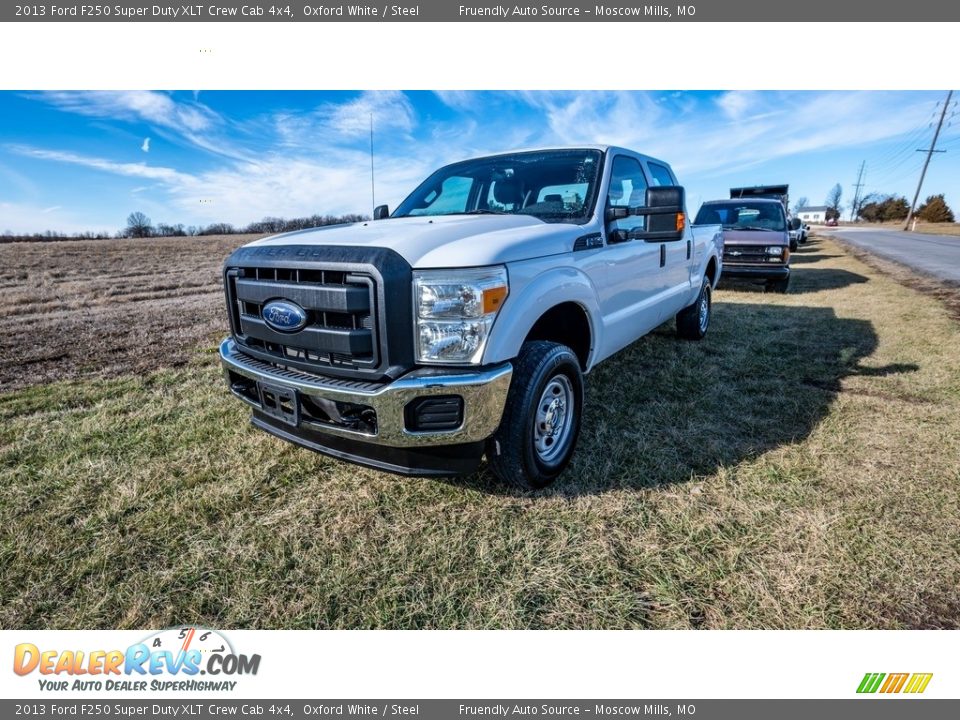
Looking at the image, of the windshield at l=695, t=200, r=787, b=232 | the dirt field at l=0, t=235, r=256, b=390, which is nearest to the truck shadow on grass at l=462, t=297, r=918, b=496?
the windshield at l=695, t=200, r=787, b=232

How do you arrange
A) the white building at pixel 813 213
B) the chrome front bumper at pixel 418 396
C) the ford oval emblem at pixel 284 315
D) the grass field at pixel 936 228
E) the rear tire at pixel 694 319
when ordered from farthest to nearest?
the white building at pixel 813 213, the grass field at pixel 936 228, the rear tire at pixel 694 319, the ford oval emblem at pixel 284 315, the chrome front bumper at pixel 418 396

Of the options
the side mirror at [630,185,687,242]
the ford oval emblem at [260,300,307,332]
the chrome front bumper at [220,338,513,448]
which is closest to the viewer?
the chrome front bumper at [220,338,513,448]

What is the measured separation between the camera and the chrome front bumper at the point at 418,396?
2.13 m

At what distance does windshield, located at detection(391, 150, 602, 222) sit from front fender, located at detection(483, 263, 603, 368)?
60 cm

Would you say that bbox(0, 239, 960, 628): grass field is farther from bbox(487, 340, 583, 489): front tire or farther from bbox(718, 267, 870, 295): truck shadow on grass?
bbox(718, 267, 870, 295): truck shadow on grass

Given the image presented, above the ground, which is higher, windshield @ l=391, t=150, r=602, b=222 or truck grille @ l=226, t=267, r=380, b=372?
windshield @ l=391, t=150, r=602, b=222

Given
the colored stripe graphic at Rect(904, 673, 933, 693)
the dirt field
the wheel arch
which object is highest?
the wheel arch

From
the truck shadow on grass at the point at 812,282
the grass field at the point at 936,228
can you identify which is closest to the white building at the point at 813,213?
the grass field at the point at 936,228

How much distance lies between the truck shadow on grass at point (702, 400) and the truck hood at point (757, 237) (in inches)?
139

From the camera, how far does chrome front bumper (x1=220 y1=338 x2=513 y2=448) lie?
2135 millimetres

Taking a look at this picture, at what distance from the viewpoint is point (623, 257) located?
3.50 m

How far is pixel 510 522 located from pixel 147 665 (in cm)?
159

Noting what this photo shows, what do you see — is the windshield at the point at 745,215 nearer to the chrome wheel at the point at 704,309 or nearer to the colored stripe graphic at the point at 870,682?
the chrome wheel at the point at 704,309

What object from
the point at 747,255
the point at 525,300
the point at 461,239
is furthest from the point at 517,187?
the point at 747,255
